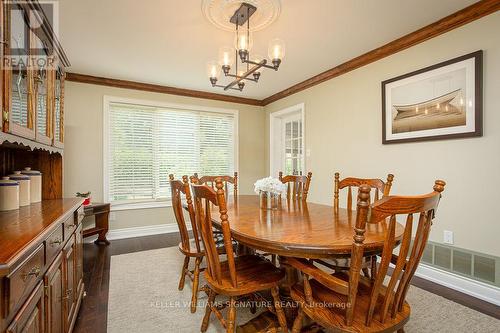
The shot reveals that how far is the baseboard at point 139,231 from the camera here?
12.9ft

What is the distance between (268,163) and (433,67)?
10.2ft

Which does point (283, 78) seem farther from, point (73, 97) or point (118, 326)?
point (118, 326)

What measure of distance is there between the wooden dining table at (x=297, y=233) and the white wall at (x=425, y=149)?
1.11 metres

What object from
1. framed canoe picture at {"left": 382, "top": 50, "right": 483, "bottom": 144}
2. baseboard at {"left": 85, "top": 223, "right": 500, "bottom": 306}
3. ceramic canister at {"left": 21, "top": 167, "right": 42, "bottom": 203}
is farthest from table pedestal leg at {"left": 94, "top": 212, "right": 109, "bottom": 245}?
baseboard at {"left": 85, "top": 223, "right": 500, "bottom": 306}

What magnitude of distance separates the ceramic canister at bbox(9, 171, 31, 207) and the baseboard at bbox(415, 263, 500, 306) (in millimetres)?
3490

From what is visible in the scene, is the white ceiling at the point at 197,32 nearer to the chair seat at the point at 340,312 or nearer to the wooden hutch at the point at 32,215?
the wooden hutch at the point at 32,215

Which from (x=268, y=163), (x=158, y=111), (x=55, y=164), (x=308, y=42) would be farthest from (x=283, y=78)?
(x=55, y=164)

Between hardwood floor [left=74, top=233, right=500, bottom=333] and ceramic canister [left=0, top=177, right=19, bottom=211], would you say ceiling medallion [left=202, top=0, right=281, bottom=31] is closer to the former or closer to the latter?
ceramic canister [left=0, top=177, right=19, bottom=211]

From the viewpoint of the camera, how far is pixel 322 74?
3.72 metres

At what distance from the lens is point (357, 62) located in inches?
126

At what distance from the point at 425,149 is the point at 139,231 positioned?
13.3 feet

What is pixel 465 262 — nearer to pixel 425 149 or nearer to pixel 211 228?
pixel 425 149

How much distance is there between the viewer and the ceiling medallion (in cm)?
202

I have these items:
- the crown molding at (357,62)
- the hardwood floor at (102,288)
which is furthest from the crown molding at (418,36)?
the hardwood floor at (102,288)
